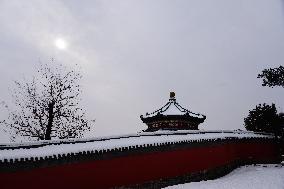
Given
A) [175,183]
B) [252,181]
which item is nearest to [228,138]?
[252,181]

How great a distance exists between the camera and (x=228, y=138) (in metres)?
19.8

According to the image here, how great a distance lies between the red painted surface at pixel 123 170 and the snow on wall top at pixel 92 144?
518mm

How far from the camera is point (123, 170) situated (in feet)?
46.4

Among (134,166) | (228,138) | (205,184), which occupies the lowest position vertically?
(205,184)

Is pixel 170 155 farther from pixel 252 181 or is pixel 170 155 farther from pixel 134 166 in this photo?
pixel 252 181

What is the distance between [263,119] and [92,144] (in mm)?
16380

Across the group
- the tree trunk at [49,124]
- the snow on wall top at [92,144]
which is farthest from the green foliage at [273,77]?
the tree trunk at [49,124]

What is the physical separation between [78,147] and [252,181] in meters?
8.52

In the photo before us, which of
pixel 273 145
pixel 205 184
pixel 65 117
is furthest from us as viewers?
pixel 65 117

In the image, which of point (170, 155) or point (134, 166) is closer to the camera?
point (134, 166)

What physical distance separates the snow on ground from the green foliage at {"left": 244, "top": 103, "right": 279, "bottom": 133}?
18.6 ft

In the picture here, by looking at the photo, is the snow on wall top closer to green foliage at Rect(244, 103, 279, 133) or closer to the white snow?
the white snow

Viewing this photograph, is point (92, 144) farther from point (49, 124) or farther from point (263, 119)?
point (263, 119)

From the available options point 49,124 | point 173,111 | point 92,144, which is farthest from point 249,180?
point 49,124
